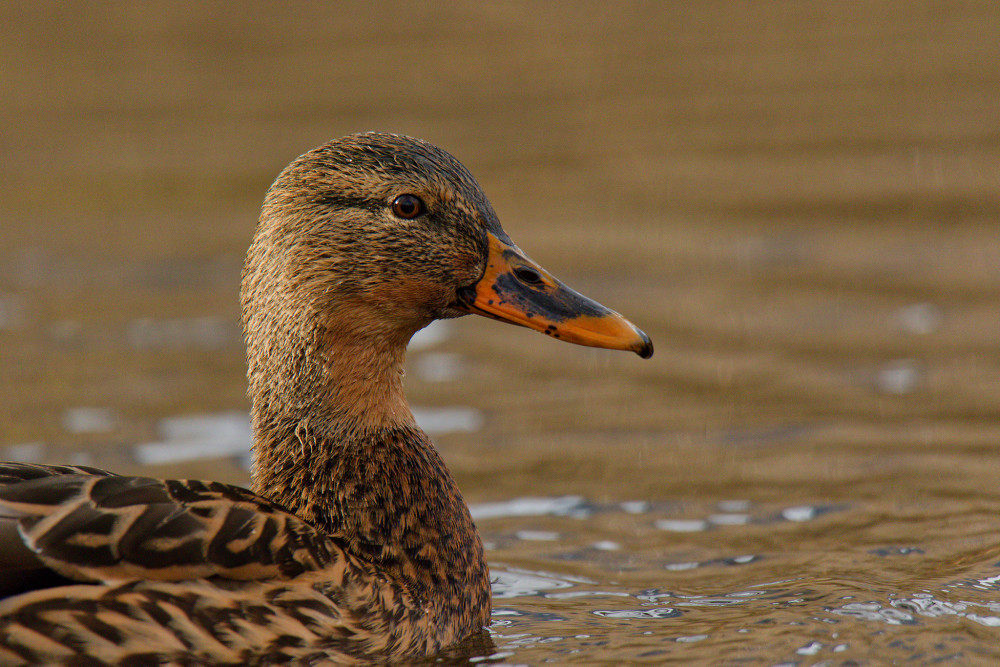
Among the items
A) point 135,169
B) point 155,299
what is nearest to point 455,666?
point 155,299

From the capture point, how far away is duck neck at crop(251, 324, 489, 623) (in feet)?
18.9

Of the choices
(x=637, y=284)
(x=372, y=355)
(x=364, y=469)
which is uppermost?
(x=637, y=284)

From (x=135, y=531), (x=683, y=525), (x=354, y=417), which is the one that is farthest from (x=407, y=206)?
(x=683, y=525)

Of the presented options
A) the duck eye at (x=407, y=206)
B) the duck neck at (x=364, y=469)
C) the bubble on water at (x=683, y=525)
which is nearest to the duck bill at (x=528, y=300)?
the duck eye at (x=407, y=206)

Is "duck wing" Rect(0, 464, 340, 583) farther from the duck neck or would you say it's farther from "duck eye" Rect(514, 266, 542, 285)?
"duck eye" Rect(514, 266, 542, 285)

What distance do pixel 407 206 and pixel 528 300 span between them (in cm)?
57

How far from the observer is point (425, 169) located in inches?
230

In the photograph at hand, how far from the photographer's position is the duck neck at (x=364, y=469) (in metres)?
5.77

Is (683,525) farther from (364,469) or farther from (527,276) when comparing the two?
(364,469)

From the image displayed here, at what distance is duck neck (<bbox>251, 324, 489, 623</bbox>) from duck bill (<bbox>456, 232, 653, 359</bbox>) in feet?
1.27

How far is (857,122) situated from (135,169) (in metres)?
6.44

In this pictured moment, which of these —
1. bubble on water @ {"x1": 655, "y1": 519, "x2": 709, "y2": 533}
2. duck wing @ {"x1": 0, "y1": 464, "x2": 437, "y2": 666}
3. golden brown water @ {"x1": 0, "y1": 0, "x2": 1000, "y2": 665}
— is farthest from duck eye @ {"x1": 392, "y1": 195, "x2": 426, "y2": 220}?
bubble on water @ {"x1": 655, "y1": 519, "x2": 709, "y2": 533}

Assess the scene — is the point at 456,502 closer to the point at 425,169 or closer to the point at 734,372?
the point at 425,169

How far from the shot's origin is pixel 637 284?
10.5 meters
